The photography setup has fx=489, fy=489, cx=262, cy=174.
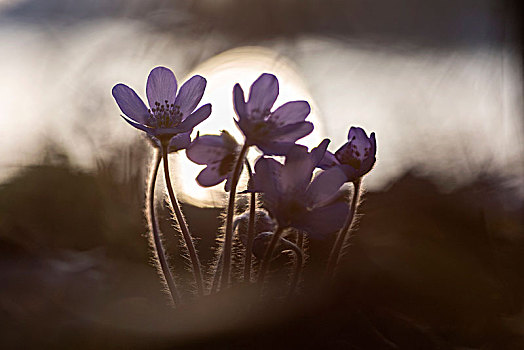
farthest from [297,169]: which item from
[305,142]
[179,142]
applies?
[305,142]

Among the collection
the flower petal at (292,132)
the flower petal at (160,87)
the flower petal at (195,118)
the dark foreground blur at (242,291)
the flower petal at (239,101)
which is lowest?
the dark foreground blur at (242,291)

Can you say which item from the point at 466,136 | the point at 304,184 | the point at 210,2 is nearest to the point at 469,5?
the point at 466,136

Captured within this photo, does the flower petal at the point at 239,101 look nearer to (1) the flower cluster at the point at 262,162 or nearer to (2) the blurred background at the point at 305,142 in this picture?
(1) the flower cluster at the point at 262,162

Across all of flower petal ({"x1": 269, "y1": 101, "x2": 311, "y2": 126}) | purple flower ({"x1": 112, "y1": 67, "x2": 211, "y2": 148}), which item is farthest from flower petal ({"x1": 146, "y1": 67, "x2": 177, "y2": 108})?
flower petal ({"x1": 269, "y1": 101, "x2": 311, "y2": 126})

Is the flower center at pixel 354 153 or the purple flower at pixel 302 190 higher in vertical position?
the flower center at pixel 354 153

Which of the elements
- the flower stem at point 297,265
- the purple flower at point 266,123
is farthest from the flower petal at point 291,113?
the flower stem at point 297,265

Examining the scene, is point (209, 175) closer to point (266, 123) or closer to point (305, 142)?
point (266, 123)
